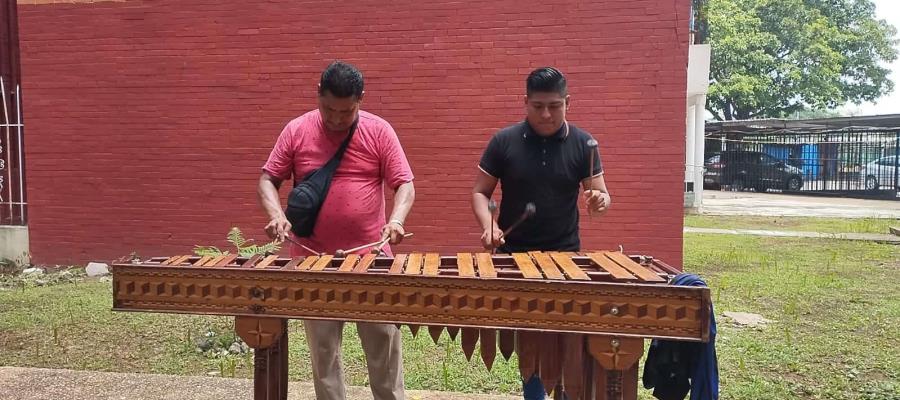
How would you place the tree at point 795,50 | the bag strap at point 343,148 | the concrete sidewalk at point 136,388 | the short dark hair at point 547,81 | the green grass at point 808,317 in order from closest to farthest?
the short dark hair at point 547,81
the bag strap at point 343,148
the concrete sidewalk at point 136,388
the green grass at point 808,317
the tree at point 795,50

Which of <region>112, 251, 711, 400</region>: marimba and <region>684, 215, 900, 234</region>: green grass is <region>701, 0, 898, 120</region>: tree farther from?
<region>112, 251, 711, 400</region>: marimba

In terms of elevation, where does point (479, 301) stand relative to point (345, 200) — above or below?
below

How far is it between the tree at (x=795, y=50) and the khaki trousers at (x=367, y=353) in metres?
27.0

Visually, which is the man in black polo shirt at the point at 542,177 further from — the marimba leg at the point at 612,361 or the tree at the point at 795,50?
the tree at the point at 795,50

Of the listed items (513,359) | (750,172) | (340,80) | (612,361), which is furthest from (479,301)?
(750,172)

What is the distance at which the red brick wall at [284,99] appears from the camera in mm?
6023

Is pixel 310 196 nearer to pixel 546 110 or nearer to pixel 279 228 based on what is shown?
pixel 279 228

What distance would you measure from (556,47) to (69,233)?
5.42 metres

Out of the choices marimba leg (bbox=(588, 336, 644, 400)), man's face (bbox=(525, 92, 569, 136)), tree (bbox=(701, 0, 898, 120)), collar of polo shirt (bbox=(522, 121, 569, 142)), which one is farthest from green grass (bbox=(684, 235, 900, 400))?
tree (bbox=(701, 0, 898, 120))

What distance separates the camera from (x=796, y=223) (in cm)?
1302

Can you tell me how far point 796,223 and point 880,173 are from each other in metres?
10.3

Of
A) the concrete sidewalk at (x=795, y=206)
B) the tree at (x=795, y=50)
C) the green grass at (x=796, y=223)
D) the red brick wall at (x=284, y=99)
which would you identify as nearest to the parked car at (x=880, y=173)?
the concrete sidewalk at (x=795, y=206)

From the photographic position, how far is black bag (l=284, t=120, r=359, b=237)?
284cm

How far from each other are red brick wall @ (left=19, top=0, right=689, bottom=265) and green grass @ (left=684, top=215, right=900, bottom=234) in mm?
6886
